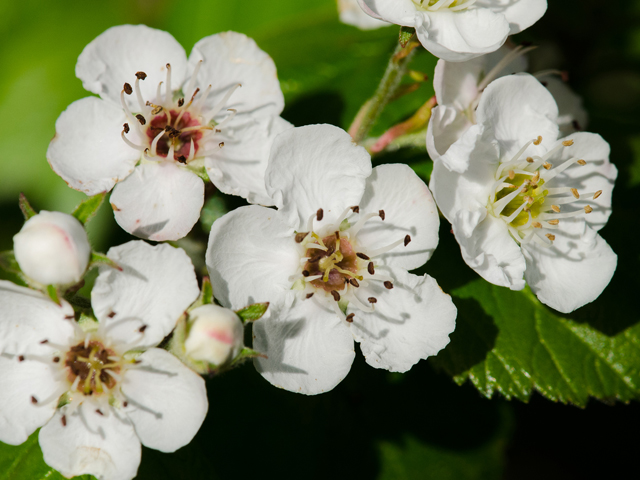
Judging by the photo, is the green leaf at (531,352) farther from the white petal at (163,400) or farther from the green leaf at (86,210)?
the green leaf at (86,210)


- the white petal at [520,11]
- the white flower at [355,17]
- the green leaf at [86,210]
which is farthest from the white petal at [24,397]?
the white flower at [355,17]

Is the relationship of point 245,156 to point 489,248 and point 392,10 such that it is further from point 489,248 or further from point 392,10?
point 489,248

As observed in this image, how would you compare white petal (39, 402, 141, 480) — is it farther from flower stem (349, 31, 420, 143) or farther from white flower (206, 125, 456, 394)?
flower stem (349, 31, 420, 143)

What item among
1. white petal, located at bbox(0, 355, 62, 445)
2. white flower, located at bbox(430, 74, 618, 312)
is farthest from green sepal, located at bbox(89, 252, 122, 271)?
white flower, located at bbox(430, 74, 618, 312)

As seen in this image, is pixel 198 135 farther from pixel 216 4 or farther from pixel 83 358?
pixel 216 4

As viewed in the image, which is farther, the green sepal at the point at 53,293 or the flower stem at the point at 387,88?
the flower stem at the point at 387,88

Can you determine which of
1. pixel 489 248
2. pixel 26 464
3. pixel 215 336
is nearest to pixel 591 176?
pixel 489 248

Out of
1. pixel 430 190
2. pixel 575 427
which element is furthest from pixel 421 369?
pixel 430 190
